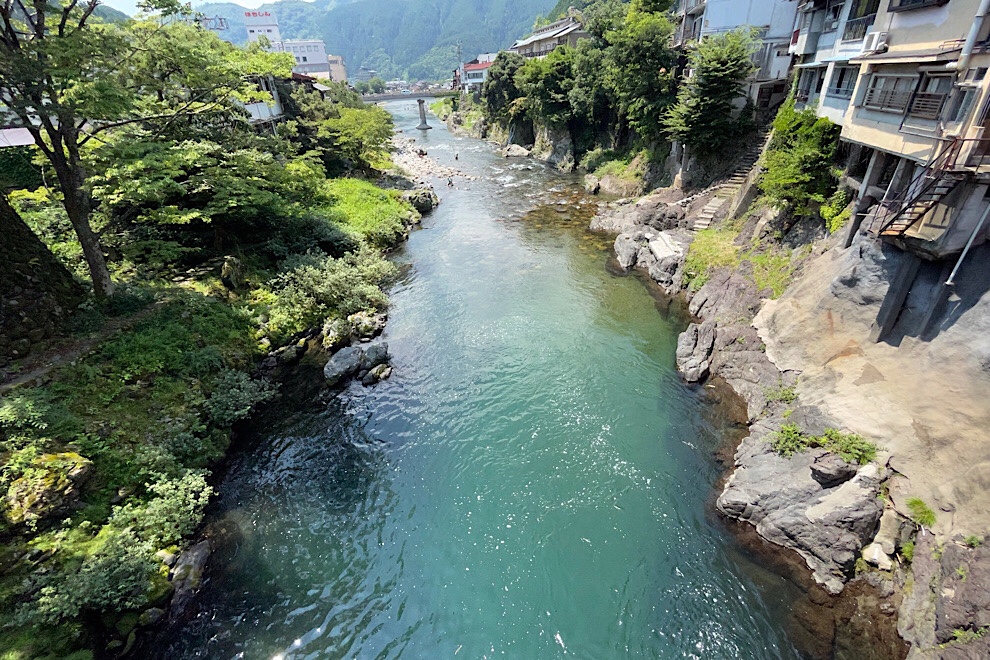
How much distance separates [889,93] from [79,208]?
26.7 meters

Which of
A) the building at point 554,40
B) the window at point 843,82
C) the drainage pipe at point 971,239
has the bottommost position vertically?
the drainage pipe at point 971,239

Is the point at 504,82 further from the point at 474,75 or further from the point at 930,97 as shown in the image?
the point at 930,97

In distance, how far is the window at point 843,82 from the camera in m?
17.2

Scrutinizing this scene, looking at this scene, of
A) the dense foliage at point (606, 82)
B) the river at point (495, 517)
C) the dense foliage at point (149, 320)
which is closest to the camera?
the dense foliage at point (149, 320)

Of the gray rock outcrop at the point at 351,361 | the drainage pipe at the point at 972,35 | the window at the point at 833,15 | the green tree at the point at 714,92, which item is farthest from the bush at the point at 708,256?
the gray rock outcrop at the point at 351,361

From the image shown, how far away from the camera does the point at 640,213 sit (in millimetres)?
30812

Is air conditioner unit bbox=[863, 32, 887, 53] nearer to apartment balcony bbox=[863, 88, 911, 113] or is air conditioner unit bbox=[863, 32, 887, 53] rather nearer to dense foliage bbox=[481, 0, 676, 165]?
apartment balcony bbox=[863, 88, 911, 113]

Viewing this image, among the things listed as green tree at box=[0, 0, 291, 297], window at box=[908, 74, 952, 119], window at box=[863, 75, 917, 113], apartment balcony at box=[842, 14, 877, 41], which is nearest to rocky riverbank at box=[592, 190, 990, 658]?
window at box=[908, 74, 952, 119]

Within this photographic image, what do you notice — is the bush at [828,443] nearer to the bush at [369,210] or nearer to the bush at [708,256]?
the bush at [708,256]

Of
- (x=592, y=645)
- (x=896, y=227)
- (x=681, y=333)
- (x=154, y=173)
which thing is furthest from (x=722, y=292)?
(x=154, y=173)

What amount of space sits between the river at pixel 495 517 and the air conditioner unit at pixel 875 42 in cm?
1195

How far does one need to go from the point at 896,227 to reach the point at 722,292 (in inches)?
330

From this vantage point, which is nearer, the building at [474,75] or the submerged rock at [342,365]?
the submerged rock at [342,365]

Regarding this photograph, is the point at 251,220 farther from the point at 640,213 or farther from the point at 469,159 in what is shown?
the point at 469,159
